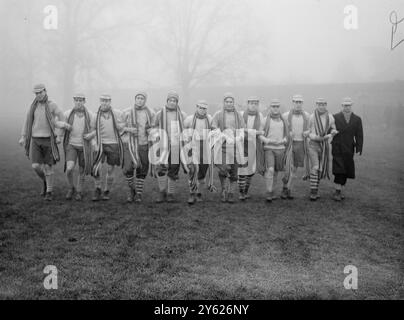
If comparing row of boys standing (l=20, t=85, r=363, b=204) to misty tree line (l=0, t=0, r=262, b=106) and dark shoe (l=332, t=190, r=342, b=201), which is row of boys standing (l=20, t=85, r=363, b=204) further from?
misty tree line (l=0, t=0, r=262, b=106)

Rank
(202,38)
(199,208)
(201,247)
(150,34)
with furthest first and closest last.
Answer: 1. (150,34)
2. (202,38)
3. (199,208)
4. (201,247)

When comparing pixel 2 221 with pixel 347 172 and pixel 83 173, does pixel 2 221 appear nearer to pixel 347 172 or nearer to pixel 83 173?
pixel 83 173

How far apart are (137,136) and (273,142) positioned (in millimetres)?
2593

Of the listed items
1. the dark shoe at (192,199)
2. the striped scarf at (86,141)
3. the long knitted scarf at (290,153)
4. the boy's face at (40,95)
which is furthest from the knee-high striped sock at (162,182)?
the boy's face at (40,95)

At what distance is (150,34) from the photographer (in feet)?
76.5

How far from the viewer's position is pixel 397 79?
2708 cm

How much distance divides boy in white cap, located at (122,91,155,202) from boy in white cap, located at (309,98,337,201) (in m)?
3.18

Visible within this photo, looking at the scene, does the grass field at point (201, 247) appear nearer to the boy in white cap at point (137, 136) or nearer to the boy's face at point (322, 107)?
the boy in white cap at point (137, 136)

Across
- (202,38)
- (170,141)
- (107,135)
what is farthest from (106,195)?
(202,38)

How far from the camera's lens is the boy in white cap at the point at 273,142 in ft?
27.0

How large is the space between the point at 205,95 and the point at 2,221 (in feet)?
86.6

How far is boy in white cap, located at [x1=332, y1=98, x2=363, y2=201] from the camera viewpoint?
8.45m

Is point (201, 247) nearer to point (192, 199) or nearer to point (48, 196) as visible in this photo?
point (192, 199)
